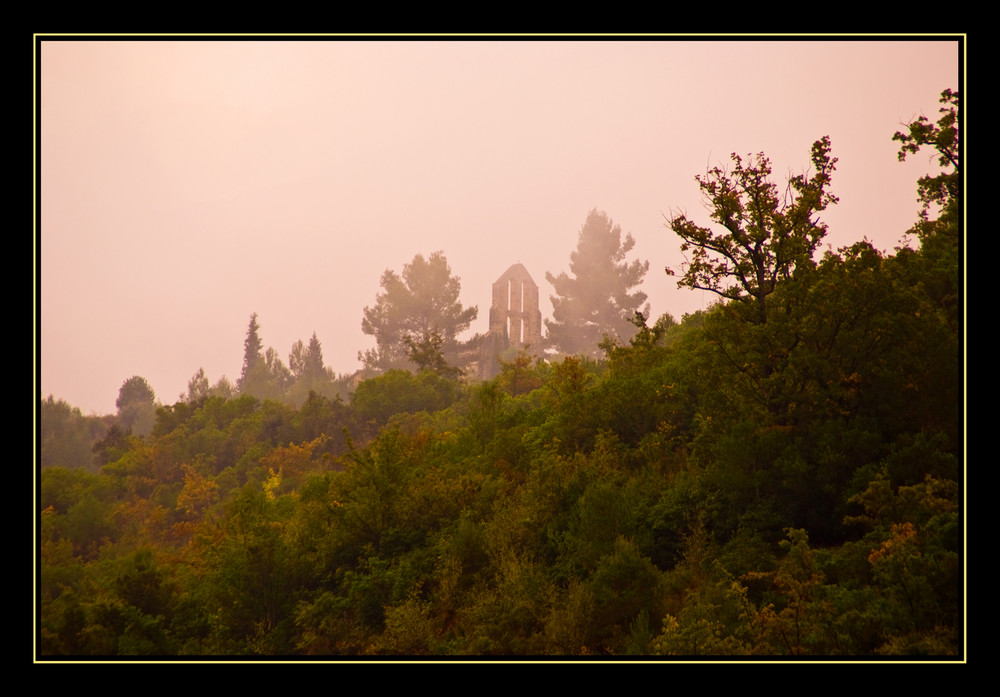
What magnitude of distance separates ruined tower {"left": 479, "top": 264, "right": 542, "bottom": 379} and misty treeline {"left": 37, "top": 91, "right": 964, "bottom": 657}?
46223 millimetres

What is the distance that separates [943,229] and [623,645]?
1186 centimetres

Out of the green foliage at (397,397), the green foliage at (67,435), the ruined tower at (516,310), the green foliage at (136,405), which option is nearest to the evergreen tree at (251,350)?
the green foliage at (136,405)

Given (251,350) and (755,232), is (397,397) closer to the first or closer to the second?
(755,232)

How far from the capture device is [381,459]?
21.9 meters

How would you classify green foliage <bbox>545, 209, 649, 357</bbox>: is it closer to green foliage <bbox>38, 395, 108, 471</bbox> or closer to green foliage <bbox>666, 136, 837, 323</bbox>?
green foliage <bbox>38, 395, 108, 471</bbox>

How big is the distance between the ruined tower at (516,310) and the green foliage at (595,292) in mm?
1685

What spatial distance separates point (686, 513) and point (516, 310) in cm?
5784

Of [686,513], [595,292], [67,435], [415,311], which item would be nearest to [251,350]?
[415,311]

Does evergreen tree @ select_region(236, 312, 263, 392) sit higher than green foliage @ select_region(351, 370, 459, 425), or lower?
higher

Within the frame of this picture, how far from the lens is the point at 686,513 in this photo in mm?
17516

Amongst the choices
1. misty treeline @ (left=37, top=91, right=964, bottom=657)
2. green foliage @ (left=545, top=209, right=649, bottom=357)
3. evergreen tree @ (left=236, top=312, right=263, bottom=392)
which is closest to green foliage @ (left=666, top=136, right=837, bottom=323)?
misty treeline @ (left=37, top=91, right=964, bottom=657)

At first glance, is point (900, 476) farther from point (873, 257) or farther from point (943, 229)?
point (943, 229)

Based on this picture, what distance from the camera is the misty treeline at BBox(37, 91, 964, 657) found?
1379cm
